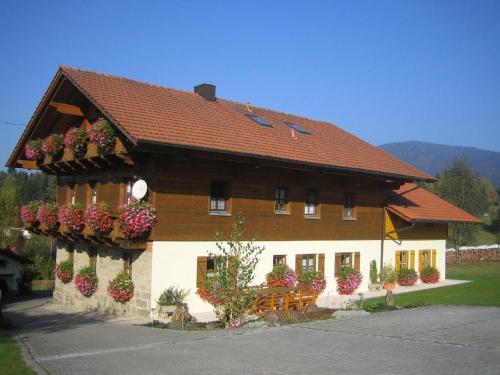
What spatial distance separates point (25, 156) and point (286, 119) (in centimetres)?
1130

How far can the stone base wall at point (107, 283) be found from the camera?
54.6 feet

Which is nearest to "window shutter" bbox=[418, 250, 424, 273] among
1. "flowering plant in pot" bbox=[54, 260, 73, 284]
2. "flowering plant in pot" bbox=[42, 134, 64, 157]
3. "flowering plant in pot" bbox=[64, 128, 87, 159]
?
"flowering plant in pot" bbox=[54, 260, 73, 284]

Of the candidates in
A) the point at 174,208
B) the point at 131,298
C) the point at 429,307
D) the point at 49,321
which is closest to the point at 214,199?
the point at 174,208

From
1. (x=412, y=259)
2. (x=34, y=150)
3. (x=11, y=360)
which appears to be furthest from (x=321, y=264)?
(x=11, y=360)

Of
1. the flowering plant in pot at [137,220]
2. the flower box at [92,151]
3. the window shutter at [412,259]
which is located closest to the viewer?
the flowering plant in pot at [137,220]

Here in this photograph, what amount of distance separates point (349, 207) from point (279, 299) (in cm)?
740

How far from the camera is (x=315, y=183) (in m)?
21.6

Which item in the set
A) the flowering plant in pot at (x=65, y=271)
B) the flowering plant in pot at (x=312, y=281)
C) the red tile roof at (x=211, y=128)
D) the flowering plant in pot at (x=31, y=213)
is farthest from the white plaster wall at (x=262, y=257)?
the flowering plant in pot at (x=31, y=213)

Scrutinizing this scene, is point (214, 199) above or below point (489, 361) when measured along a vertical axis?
above

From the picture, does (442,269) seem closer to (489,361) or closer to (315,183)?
(315,183)

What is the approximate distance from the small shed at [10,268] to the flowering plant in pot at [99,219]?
1497cm

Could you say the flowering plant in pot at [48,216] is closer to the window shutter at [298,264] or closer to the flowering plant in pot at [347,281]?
the window shutter at [298,264]

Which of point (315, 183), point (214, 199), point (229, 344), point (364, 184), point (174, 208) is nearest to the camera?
point (229, 344)

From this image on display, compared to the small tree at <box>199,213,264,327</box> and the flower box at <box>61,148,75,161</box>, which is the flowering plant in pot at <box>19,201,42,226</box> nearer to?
the flower box at <box>61,148,75,161</box>
